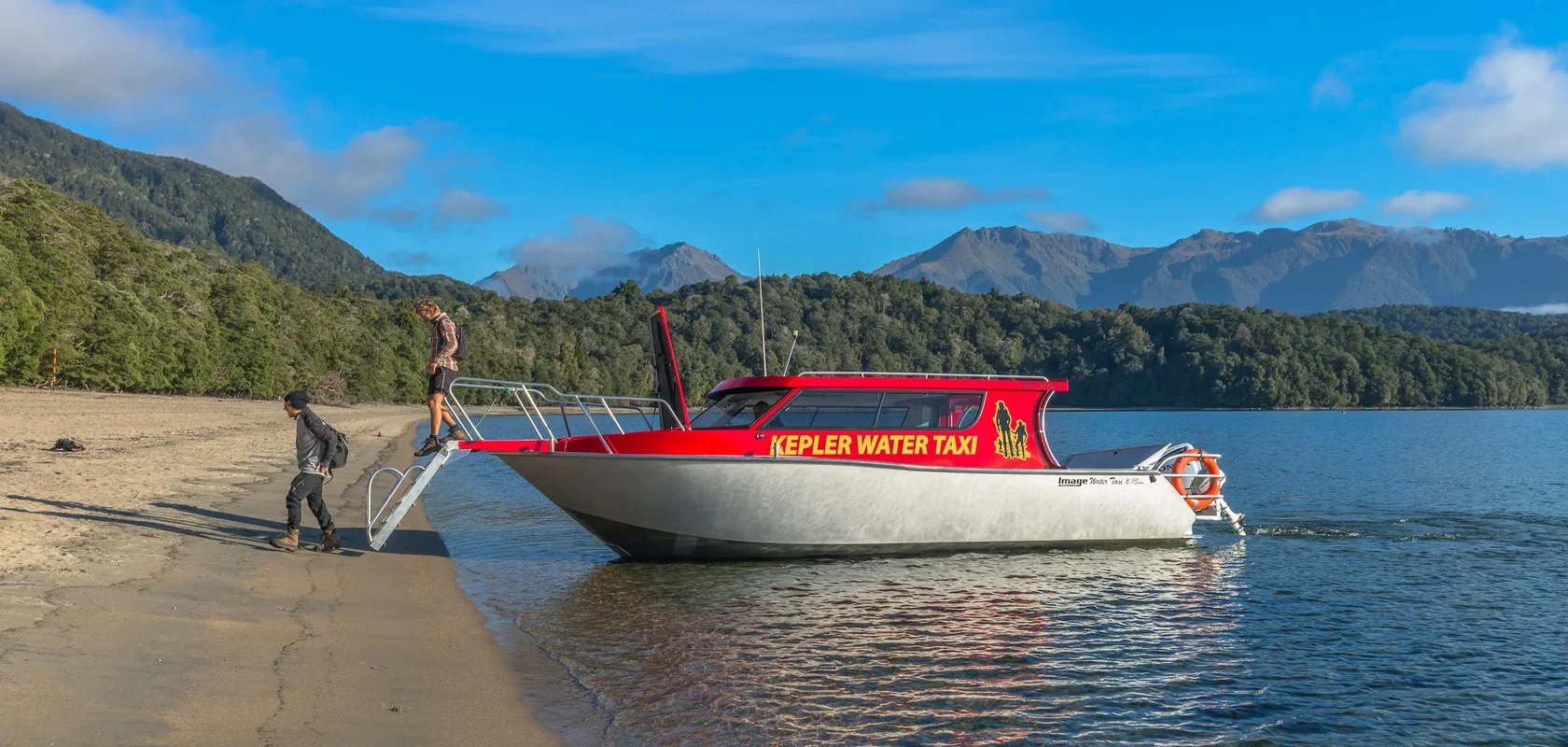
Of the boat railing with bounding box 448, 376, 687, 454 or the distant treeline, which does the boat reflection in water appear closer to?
the boat railing with bounding box 448, 376, 687, 454

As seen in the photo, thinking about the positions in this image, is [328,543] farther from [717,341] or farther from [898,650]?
[717,341]

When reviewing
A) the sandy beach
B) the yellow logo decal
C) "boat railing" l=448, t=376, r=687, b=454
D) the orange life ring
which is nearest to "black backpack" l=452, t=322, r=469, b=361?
"boat railing" l=448, t=376, r=687, b=454

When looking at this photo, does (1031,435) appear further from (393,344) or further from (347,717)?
(393,344)

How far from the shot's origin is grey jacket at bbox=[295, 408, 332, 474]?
11344 millimetres

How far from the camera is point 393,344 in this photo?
95.2 m

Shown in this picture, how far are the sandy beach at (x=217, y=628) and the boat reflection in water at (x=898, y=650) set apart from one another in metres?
1.00

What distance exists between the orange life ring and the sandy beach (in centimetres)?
1033

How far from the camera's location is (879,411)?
1344 cm

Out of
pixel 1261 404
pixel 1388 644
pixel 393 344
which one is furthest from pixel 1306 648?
pixel 1261 404

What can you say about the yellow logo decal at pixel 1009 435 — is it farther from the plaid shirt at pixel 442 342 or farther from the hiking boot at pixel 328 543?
the hiking boot at pixel 328 543

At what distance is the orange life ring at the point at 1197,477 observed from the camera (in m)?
15.6

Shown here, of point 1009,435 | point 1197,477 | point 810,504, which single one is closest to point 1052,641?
point 810,504

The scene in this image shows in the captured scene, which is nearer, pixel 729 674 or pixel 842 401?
pixel 729 674

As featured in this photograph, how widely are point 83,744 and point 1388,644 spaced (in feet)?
33.7
